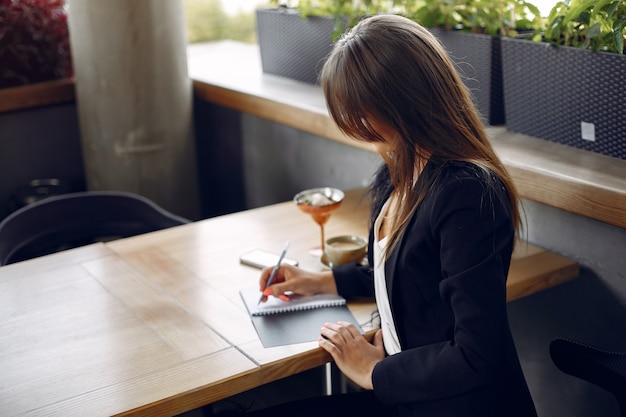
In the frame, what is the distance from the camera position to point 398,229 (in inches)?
57.0

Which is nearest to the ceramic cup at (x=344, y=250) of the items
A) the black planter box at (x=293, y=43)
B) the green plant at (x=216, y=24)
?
the black planter box at (x=293, y=43)

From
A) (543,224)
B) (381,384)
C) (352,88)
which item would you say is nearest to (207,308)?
(381,384)

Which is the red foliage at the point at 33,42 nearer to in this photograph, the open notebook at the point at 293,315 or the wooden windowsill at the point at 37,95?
the wooden windowsill at the point at 37,95

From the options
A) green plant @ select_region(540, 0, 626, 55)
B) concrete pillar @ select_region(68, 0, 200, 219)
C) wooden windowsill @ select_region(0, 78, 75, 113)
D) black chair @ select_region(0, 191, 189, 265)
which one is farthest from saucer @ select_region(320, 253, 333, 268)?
wooden windowsill @ select_region(0, 78, 75, 113)

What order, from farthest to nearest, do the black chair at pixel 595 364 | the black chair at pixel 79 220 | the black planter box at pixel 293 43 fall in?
the black planter box at pixel 293 43, the black chair at pixel 79 220, the black chair at pixel 595 364

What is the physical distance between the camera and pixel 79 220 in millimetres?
2314

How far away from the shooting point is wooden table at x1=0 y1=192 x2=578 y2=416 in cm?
139

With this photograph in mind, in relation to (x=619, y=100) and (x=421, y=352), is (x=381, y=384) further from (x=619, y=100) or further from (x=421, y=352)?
(x=619, y=100)

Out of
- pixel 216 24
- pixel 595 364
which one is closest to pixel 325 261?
pixel 595 364

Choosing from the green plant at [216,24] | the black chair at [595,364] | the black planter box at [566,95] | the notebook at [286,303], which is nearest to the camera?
the black chair at [595,364]

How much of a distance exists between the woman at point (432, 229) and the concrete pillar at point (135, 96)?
1581mm

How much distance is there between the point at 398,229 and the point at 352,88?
0.27 m

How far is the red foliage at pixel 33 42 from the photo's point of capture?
9.93 feet

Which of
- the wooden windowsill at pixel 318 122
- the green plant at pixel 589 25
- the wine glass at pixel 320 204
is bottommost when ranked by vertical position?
the wine glass at pixel 320 204
